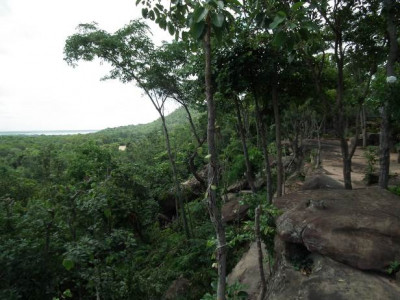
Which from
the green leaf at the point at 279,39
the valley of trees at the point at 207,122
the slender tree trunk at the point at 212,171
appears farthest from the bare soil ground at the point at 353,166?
the green leaf at the point at 279,39

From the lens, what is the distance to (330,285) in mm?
3943

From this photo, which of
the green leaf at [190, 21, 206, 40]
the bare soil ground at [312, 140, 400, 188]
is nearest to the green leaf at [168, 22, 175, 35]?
the green leaf at [190, 21, 206, 40]

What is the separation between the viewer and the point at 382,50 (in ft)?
20.5

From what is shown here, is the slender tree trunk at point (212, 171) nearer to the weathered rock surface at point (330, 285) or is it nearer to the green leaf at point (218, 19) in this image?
the green leaf at point (218, 19)

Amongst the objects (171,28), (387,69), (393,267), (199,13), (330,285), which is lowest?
(330,285)

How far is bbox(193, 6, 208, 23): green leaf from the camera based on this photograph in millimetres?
1146

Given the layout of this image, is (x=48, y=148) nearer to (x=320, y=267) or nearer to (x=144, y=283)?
(x=144, y=283)

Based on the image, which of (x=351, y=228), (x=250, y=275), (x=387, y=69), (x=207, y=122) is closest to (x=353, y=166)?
(x=387, y=69)

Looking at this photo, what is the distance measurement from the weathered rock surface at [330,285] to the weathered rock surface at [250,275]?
1.19 metres

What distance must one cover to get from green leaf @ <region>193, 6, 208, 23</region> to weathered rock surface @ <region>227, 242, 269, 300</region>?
226 inches

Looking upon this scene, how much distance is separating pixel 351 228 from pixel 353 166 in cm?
1119

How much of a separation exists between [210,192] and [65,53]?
9555mm

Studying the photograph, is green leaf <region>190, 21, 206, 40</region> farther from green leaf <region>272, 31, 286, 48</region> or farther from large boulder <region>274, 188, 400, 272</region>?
large boulder <region>274, 188, 400, 272</region>

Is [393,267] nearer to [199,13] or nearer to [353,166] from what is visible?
[199,13]
